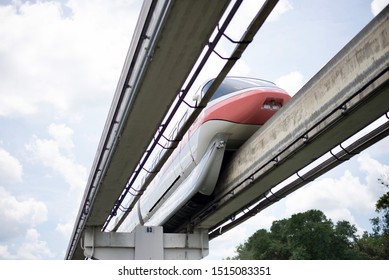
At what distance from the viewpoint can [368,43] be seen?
802cm

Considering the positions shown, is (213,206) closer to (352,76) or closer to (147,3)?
(352,76)

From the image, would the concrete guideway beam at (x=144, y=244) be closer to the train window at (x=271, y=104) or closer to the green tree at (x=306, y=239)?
the train window at (x=271, y=104)

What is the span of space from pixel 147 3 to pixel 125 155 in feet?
14.8

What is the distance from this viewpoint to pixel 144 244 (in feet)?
51.6

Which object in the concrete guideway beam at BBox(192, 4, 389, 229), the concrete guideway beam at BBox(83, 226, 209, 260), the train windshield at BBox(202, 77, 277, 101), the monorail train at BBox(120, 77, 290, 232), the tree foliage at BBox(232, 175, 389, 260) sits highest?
the tree foliage at BBox(232, 175, 389, 260)

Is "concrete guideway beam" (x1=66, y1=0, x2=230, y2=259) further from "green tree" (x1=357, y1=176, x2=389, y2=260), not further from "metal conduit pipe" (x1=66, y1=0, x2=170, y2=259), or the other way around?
"green tree" (x1=357, y1=176, x2=389, y2=260)

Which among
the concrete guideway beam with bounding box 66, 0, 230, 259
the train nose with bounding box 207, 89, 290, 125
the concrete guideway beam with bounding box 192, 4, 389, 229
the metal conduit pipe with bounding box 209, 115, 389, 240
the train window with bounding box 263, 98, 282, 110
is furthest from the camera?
the train window with bounding box 263, 98, 282, 110

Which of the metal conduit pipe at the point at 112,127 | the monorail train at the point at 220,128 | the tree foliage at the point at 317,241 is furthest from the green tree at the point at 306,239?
the monorail train at the point at 220,128

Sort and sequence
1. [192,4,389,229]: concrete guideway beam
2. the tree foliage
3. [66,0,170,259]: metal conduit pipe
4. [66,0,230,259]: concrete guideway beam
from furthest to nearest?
the tree foliage → [192,4,389,229]: concrete guideway beam → [66,0,170,259]: metal conduit pipe → [66,0,230,259]: concrete guideway beam

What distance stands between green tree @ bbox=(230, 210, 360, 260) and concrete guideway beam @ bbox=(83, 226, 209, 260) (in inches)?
1356

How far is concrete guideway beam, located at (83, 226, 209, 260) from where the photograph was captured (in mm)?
15703

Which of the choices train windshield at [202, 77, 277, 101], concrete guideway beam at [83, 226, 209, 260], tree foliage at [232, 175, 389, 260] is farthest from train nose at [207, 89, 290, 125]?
tree foliage at [232, 175, 389, 260]

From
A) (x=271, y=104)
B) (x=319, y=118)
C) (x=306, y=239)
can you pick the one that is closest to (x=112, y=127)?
(x=271, y=104)

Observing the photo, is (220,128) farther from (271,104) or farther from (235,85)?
(271,104)
